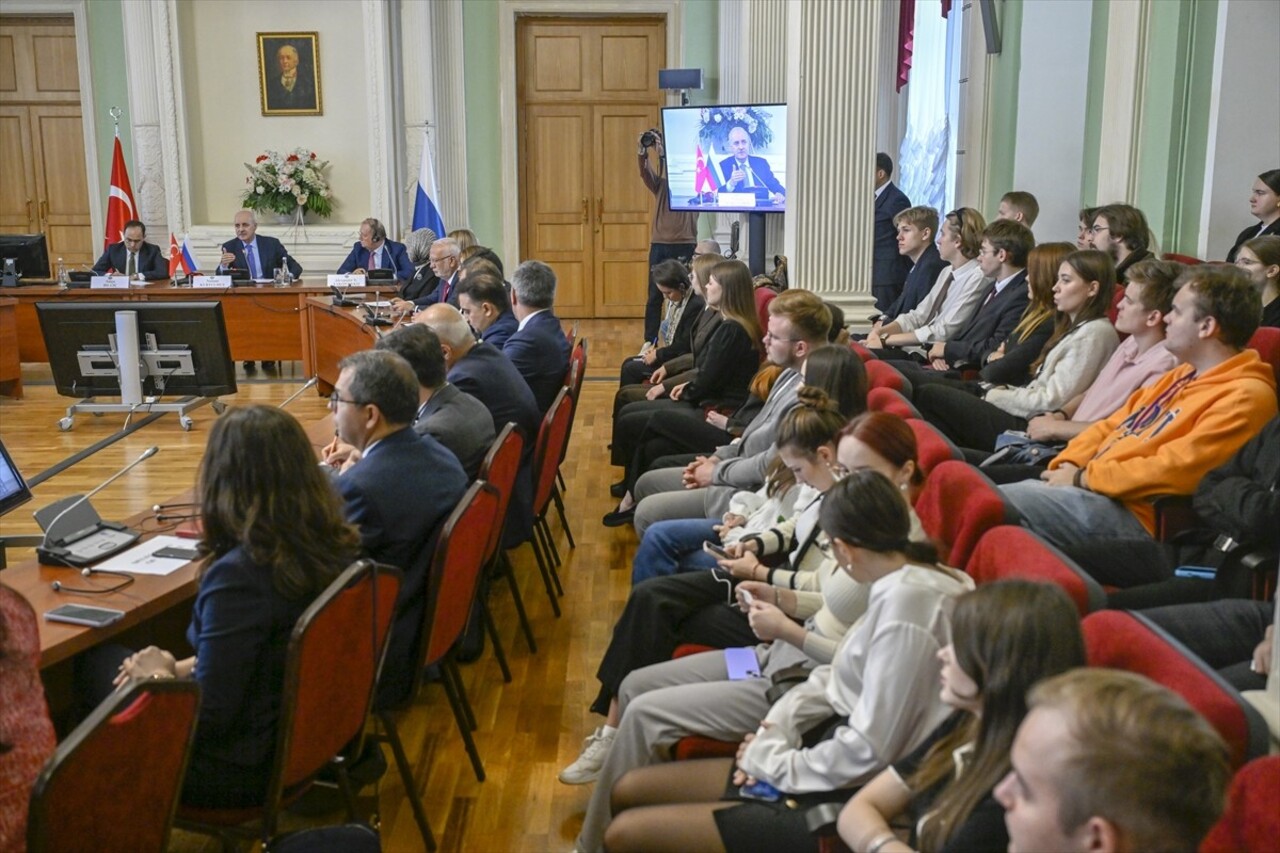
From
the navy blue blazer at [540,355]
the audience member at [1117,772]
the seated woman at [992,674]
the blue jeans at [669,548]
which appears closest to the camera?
the audience member at [1117,772]

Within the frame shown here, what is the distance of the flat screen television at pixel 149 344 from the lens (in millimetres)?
6785

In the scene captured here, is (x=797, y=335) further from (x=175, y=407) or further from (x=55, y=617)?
(x=175, y=407)

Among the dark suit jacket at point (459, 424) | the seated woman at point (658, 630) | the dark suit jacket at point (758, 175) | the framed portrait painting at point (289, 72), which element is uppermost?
the framed portrait painting at point (289, 72)

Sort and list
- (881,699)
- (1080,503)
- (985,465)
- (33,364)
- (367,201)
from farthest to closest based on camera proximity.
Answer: (367,201)
(33,364)
(985,465)
(1080,503)
(881,699)

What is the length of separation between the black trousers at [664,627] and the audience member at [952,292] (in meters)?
3.06

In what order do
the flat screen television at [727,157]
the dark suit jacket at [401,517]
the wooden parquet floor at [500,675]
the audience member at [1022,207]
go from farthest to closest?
the flat screen television at [727,157] → the audience member at [1022,207] → the wooden parquet floor at [500,675] → the dark suit jacket at [401,517]

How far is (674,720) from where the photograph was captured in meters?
2.59

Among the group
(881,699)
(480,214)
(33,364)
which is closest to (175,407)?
(33,364)

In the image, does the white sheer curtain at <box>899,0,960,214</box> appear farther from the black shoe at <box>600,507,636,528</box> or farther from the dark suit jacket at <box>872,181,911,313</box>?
the black shoe at <box>600,507,636,528</box>

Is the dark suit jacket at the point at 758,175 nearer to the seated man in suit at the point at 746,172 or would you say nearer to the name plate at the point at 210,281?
the seated man in suit at the point at 746,172

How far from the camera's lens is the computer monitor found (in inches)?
369

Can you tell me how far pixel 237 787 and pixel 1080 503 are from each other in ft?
7.68

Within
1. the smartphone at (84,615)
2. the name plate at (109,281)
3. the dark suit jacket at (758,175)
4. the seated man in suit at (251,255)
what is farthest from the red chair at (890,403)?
the name plate at (109,281)

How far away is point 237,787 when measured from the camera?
7.80ft
